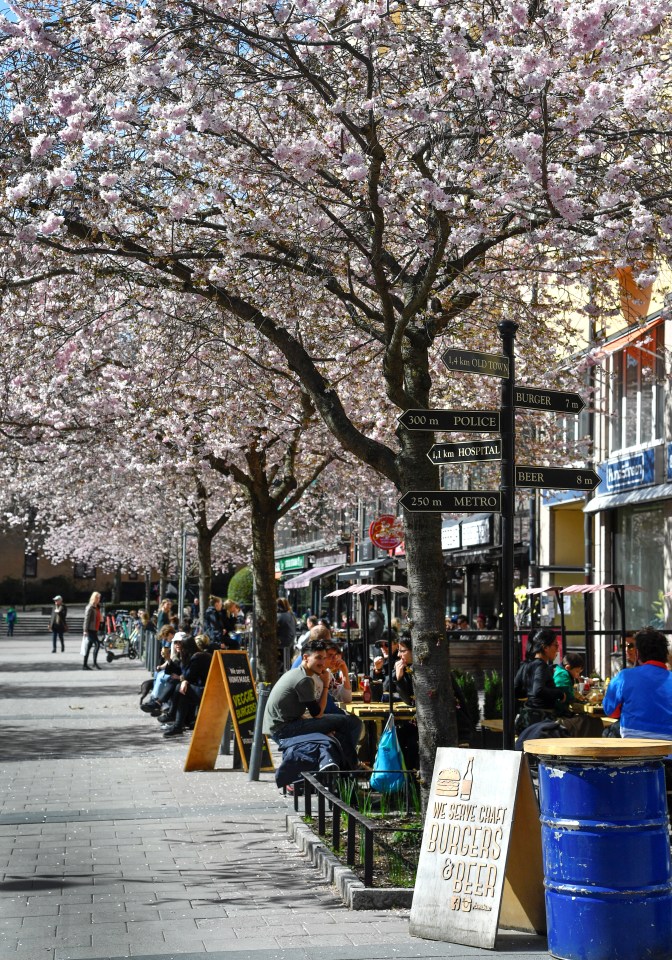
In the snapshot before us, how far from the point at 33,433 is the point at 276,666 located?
536 centimetres

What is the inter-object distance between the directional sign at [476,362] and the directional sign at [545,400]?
0.52 ft

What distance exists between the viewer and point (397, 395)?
916 cm

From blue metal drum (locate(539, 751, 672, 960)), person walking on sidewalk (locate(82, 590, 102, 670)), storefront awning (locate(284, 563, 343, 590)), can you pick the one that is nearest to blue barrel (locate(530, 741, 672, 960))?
blue metal drum (locate(539, 751, 672, 960))

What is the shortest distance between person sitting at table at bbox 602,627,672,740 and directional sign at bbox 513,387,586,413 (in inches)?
70.3

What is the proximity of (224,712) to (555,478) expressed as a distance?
21.3 feet

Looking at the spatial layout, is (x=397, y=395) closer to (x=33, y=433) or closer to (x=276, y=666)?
(x=276, y=666)

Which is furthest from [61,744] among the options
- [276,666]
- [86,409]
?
[86,409]

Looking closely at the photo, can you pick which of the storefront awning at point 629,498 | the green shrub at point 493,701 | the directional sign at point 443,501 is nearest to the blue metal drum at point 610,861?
the directional sign at point 443,501

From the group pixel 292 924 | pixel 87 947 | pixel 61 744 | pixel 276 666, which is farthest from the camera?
pixel 276 666

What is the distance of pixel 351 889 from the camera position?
733cm

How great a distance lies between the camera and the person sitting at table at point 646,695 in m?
8.41

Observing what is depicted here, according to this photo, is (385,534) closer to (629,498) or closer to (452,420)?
(629,498)

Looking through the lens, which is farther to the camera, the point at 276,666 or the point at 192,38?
the point at 276,666

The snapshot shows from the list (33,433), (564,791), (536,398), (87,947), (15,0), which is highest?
(15,0)
